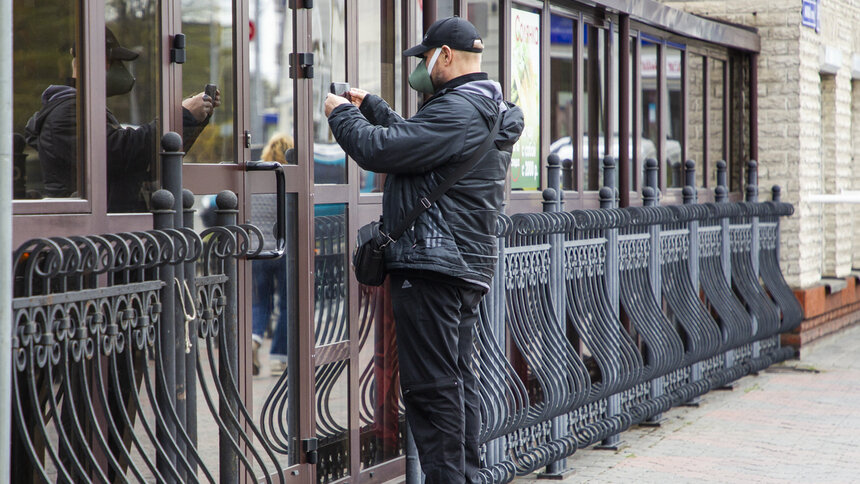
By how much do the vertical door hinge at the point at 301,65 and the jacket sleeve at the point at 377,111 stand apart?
17.4 inches

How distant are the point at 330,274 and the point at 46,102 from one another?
5.67ft

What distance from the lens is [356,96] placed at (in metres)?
4.11

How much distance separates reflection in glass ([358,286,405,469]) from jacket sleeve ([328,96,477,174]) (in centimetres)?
118

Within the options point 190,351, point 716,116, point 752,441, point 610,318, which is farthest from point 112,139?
point 716,116

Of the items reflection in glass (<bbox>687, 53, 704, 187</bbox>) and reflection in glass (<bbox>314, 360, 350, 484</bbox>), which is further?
reflection in glass (<bbox>687, 53, 704, 187</bbox>)

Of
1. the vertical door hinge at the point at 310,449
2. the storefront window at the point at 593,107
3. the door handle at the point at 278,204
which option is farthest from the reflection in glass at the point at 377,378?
the storefront window at the point at 593,107

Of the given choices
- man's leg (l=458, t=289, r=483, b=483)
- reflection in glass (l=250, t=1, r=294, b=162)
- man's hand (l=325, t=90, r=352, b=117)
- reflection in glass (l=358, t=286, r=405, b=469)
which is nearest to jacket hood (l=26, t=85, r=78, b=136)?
man's hand (l=325, t=90, r=352, b=117)

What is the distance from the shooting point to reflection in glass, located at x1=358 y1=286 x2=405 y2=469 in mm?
4984

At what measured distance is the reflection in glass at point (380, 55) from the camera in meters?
4.95

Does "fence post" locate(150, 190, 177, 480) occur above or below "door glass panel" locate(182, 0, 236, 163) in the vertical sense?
below

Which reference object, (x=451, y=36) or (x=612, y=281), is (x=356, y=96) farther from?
(x=612, y=281)

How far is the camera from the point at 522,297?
5.35m

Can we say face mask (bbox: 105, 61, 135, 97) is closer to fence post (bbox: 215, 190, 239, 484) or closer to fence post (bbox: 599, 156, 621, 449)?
fence post (bbox: 215, 190, 239, 484)

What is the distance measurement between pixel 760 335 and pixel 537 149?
2868 millimetres
